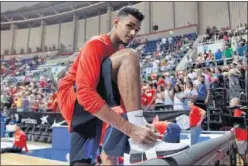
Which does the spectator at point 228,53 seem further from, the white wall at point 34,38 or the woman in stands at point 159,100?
the white wall at point 34,38

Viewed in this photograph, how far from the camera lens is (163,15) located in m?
18.2

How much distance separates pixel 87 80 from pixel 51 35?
79.1ft

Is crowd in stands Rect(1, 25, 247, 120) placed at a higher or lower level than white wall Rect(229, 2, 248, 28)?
lower

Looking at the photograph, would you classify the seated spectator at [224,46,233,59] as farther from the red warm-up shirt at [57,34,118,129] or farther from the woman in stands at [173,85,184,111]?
the red warm-up shirt at [57,34,118,129]

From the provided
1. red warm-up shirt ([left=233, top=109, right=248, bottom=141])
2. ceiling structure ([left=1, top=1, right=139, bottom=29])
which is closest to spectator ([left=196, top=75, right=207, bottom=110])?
red warm-up shirt ([left=233, top=109, right=248, bottom=141])

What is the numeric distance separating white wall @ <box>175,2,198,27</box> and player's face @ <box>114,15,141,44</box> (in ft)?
51.8

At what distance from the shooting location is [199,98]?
18.8 ft

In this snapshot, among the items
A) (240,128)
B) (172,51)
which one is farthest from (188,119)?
(172,51)

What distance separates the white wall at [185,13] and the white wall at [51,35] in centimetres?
1071

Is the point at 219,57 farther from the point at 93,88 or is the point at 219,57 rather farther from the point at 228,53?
the point at 93,88

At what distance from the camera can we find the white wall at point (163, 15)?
17.8 metres

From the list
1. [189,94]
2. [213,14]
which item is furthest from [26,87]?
[213,14]

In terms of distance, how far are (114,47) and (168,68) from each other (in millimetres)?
9904

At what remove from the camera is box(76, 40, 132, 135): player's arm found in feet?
3.66
